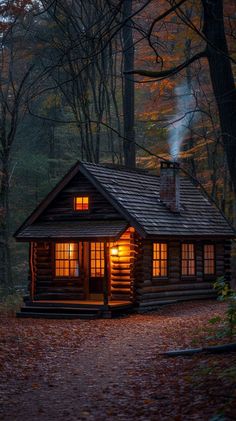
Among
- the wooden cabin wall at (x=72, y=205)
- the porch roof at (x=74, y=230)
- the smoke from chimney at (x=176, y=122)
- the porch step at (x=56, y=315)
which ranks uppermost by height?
the smoke from chimney at (x=176, y=122)

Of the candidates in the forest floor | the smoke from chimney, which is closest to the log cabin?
the forest floor

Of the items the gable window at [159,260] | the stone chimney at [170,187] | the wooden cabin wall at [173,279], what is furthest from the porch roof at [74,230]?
the stone chimney at [170,187]

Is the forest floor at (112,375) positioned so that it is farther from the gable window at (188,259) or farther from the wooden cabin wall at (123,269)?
the gable window at (188,259)

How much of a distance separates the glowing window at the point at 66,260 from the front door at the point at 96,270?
1.84ft

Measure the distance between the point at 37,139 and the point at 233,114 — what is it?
30.5m

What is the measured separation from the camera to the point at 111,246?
22.3 metres

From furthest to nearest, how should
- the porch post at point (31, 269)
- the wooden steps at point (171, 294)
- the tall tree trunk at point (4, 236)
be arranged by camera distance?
the tall tree trunk at point (4, 236) → the porch post at point (31, 269) → the wooden steps at point (171, 294)

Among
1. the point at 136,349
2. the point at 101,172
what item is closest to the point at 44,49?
the point at 101,172

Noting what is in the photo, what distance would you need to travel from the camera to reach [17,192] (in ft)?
132

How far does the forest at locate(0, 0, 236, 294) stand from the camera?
17469 mm

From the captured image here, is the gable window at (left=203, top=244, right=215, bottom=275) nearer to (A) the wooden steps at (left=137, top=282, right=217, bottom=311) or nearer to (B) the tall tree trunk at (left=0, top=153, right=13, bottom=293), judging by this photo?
(A) the wooden steps at (left=137, top=282, right=217, bottom=311)

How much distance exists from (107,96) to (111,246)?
440 inches

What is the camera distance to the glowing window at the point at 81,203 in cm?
2320

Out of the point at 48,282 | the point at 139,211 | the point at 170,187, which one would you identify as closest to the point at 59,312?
the point at 48,282
